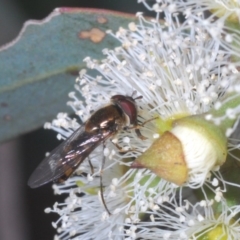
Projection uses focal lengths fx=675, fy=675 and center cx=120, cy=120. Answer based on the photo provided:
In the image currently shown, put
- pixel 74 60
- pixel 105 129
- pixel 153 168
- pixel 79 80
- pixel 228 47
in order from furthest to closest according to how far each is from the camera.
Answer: pixel 74 60
pixel 79 80
pixel 105 129
pixel 228 47
pixel 153 168

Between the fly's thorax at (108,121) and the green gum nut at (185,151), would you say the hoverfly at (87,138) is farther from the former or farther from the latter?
the green gum nut at (185,151)

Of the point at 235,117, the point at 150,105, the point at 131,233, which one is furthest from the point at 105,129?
the point at 235,117

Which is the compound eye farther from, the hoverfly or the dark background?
the dark background

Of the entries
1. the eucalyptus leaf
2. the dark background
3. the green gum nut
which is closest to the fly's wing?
the green gum nut

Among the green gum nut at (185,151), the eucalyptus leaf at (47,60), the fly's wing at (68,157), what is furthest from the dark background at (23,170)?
the green gum nut at (185,151)

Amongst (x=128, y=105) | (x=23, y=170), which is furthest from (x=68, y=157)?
(x=23, y=170)

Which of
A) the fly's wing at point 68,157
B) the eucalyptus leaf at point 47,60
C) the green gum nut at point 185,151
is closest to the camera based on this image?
the green gum nut at point 185,151

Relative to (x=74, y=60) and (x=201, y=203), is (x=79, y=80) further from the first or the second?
(x=201, y=203)
